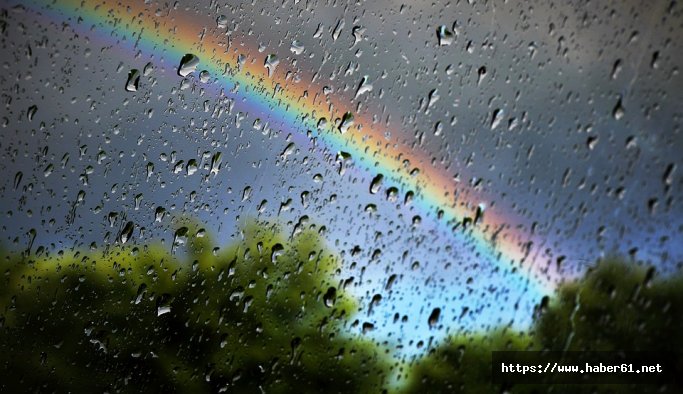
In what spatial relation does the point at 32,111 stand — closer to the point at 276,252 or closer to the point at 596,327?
the point at 276,252

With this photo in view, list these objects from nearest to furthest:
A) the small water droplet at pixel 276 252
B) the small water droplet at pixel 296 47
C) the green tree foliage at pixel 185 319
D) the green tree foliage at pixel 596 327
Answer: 1. the green tree foliage at pixel 596 327
2. the green tree foliage at pixel 185 319
3. the small water droplet at pixel 276 252
4. the small water droplet at pixel 296 47

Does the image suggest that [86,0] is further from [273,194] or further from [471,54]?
[471,54]

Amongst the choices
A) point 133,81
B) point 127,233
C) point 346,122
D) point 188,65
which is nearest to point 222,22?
point 188,65

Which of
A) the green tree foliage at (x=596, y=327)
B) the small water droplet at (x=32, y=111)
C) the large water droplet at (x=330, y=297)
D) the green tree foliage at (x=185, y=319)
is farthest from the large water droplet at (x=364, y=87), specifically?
the small water droplet at (x=32, y=111)

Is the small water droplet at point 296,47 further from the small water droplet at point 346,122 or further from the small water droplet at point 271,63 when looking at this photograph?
the small water droplet at point 346,122

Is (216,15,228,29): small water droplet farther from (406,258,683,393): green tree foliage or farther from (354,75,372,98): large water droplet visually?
(406,258,683,393): green tree foliage
